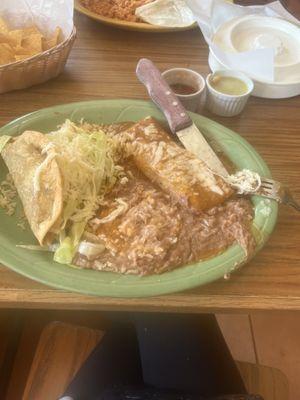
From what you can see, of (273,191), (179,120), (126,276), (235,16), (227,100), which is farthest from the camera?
(235,16)

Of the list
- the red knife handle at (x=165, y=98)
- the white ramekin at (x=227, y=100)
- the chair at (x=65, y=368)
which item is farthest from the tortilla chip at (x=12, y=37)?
the chair at (x=65, y=368)

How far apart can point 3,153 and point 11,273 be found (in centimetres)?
32

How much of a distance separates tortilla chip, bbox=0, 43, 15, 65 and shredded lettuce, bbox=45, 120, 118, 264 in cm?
34

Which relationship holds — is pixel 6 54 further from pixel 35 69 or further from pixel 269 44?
pixel 269 44

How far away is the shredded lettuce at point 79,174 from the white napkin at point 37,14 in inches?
19.4

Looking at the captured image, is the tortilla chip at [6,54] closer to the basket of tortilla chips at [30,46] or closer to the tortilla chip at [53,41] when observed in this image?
the basket of tortilla chips at [30,46]

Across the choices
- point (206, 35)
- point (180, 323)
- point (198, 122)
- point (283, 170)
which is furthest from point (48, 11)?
point (180, 323)

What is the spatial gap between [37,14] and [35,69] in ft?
0.90

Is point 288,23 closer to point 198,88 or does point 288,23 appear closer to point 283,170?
point 198,88

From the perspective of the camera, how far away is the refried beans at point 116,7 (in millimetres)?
1695

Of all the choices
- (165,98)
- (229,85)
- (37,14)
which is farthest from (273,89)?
(37,14)

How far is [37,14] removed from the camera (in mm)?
1513

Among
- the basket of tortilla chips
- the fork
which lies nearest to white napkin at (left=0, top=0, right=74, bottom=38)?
the basket of tortilla chips

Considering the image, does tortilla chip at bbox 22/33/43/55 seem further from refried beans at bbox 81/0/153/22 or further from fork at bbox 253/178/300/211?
fork at bbox 253/178/300/211
